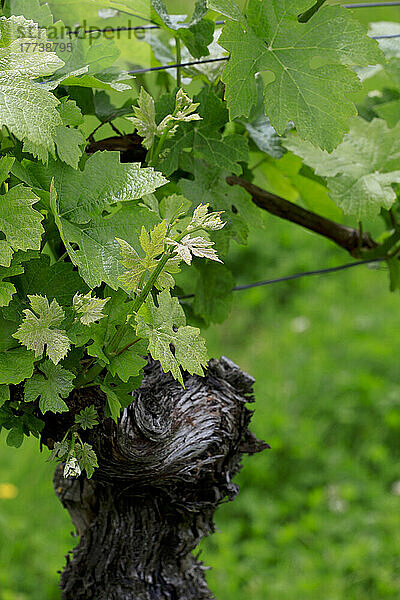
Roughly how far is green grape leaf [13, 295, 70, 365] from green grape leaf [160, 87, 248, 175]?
0.30 metres

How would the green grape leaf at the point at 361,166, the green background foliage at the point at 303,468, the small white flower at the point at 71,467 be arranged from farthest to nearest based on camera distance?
the green background foliage at the point at 303,468
the green grape leaf at the point at 361,166
the small white flower at the point at 71,467

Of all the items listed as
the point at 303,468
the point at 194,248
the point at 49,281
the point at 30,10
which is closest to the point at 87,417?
the point at 49,281

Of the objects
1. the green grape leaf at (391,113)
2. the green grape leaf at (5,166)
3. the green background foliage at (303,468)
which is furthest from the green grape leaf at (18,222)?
the green background foliage at (303,468)

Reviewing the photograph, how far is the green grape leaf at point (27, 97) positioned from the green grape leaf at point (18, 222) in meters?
0.05

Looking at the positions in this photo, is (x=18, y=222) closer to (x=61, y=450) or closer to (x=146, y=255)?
(x=146, y=255)

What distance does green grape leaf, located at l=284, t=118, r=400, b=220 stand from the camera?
36.9 inches

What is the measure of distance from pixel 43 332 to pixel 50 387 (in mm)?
76

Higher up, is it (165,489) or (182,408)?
(182,408)

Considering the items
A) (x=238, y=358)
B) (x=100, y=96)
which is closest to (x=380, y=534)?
(x=238, y=358)

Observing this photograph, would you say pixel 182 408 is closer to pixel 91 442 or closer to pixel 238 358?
pixel 91 442

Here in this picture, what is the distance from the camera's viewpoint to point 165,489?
899 mm

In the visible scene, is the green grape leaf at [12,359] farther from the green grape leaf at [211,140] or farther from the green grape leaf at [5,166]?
the green grape leaf at [211,140]

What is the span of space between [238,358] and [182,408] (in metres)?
2.18

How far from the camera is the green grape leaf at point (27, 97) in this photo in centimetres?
55
